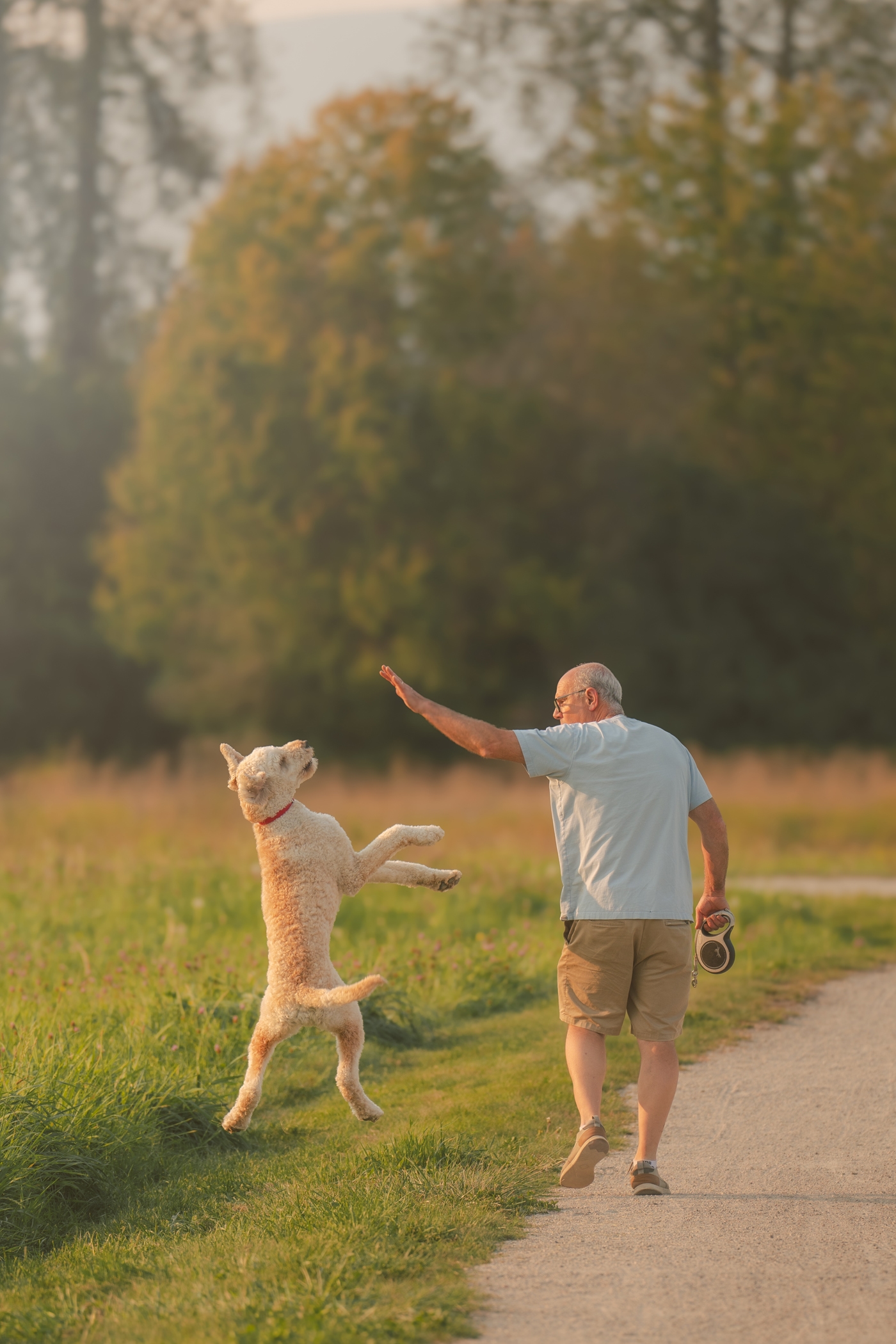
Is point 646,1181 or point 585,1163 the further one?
point 646,1181

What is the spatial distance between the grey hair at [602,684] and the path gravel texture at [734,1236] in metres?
1.83

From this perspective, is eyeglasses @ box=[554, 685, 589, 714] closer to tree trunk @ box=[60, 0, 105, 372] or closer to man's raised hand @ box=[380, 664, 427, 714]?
man's raised hand @ box=[380, 664, 427, 714]

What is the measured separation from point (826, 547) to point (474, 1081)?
85.1ft

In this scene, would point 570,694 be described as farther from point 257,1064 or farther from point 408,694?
point 257,1064

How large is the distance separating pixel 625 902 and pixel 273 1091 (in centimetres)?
284

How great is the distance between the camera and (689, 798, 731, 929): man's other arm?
5.63 meters

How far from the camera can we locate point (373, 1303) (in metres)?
4.30

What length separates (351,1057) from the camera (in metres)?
5.43

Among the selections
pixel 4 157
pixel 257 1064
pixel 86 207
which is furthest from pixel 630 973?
pixel 4 157

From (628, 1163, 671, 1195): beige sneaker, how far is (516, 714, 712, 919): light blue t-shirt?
94 centimetres

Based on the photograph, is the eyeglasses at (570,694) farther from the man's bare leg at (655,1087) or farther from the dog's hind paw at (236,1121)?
the dog's hind paw at (236,1121)

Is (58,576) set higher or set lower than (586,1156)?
higher

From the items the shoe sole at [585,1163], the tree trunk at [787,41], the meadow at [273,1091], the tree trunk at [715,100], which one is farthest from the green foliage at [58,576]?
the shoe sole at [585,1163]

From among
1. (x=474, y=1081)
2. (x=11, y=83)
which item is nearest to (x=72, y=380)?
(x=11, y=83)
